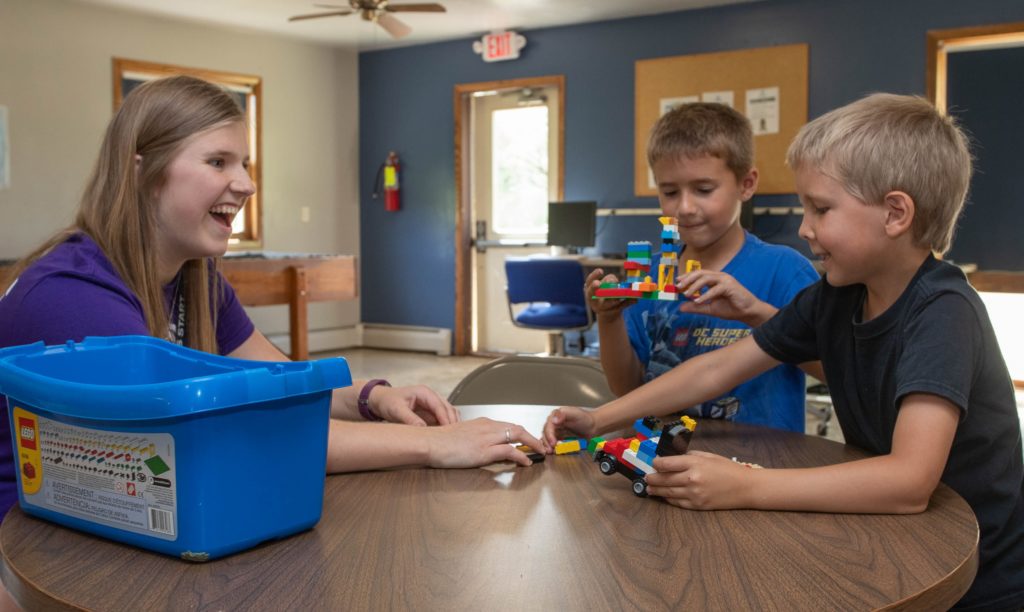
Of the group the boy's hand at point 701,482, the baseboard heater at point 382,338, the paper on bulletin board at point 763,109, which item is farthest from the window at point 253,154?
the boy's hand at point 701,482

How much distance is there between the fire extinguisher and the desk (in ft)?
23.1

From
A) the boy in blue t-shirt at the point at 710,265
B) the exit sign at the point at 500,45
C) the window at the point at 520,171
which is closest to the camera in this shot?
the boy in blue t-shirt at the point at 710,265

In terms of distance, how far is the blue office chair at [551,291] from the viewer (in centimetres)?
594

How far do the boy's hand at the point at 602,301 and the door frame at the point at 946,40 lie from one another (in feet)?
15.7

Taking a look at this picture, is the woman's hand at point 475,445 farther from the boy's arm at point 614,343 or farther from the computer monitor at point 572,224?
the computer monitor at point 572,224

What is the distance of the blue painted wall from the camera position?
19.4ft

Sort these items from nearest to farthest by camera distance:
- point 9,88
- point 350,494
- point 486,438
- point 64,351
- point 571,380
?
point 64,351, point 350,494, point 486,438, point 571,380, point 9,88

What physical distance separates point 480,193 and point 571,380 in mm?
5897

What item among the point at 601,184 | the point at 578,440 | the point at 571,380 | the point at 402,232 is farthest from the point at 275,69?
the point at 578,440

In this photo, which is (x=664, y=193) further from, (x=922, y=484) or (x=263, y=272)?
(x=263, y=272)

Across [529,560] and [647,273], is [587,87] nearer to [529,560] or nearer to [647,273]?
[647,273]

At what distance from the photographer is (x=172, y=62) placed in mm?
6949

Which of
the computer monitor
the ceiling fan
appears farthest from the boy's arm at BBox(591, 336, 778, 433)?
the computer monitor

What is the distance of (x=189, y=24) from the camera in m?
7.06
